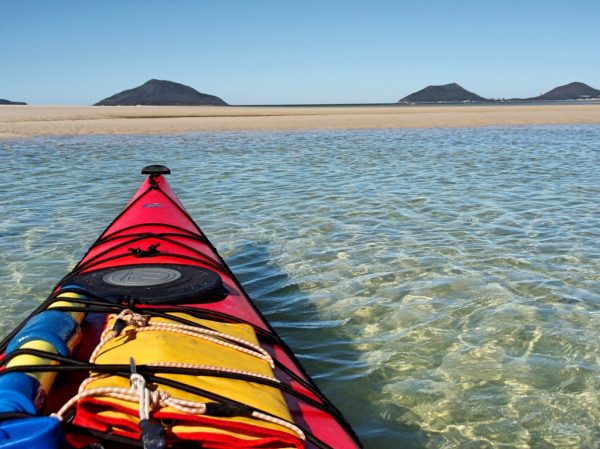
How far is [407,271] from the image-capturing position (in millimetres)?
5742

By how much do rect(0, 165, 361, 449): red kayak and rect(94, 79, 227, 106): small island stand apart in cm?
11813

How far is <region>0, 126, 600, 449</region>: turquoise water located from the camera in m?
3.53

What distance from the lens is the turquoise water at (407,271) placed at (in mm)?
3527

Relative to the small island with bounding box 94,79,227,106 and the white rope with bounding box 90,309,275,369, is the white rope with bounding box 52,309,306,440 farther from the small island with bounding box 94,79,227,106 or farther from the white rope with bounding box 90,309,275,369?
the small island with bounding box 94,79,227,106

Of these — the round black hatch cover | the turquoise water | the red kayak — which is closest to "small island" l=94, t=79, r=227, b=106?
the turquoise water

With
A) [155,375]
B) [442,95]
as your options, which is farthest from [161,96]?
[155,375]

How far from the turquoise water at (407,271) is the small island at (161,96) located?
4352 inches

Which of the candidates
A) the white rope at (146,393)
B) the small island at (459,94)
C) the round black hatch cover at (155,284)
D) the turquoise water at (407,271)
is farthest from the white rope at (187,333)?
the small island at (459,94)

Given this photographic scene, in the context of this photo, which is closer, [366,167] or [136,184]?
[136,184]

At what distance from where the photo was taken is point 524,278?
545 cm

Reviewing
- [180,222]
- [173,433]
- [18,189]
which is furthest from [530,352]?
[18,189]

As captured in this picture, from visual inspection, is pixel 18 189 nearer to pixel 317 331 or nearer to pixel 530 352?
pixel 317 331

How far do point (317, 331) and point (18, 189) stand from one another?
8.28 meters

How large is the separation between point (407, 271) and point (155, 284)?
3392 millimetres
